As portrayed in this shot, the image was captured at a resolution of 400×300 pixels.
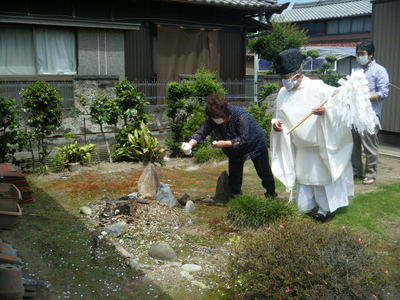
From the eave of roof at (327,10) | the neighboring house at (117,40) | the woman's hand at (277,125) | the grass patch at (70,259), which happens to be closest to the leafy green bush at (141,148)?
the neighboring house at (117,40)

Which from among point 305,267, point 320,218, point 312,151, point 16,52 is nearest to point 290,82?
point 312,151

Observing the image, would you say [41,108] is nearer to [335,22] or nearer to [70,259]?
[70,259]

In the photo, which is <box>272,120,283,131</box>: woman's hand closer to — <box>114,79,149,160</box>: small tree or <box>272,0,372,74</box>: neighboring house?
<box>114,79,149,160</box>: small tree

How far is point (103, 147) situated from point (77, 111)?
1.16 metres

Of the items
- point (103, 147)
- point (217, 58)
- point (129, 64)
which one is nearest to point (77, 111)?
point (103, 147)

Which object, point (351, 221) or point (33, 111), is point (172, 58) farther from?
point (351, 221)

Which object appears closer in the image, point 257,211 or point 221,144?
point 257,211

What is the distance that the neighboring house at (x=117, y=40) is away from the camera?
11750 millimetres

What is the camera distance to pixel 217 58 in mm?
15414

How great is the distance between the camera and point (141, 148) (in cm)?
952

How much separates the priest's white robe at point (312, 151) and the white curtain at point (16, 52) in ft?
26.7

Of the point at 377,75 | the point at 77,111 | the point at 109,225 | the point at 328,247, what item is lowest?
the point at 109,225

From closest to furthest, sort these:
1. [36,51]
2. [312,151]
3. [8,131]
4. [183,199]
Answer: [312,151], [183,199], [8,131], [36,51]

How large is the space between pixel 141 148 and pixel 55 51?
4589mm
